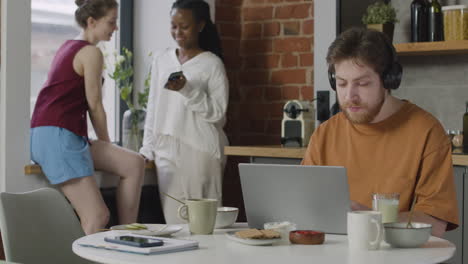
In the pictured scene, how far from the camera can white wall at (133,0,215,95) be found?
15.0ft

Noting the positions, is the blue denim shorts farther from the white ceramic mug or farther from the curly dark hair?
the white ceramic mug

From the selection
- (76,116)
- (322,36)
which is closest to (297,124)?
(322,36)

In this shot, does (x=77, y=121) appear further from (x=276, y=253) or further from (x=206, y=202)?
(x=276, y=253)

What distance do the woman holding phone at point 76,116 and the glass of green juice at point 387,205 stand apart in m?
1.89

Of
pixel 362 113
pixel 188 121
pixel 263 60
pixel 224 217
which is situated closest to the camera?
pixel 224 217

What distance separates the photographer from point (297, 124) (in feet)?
13.0

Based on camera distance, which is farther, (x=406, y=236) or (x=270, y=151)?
(x=270, y=151)

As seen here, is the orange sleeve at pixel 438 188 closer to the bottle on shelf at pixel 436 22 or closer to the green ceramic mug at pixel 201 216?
the green ceramic mug at pixel 201 216

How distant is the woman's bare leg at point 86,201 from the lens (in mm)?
3533

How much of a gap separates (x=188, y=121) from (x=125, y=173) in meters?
0.48

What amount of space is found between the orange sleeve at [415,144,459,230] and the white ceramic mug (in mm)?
410

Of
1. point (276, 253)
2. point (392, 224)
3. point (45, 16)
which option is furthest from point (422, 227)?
point (45, 16)

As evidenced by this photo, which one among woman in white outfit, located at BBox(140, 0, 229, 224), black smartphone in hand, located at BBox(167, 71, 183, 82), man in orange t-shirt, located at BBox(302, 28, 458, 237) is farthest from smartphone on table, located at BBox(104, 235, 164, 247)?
woman in white outfit, located at BBox(140, 0, 229, 224)

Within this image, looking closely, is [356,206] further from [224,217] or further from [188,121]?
Answer: [188,121]
